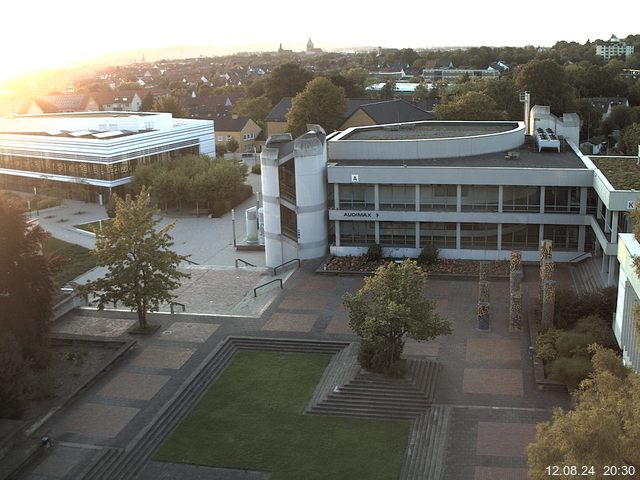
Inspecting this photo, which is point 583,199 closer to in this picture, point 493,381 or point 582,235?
point 582,235

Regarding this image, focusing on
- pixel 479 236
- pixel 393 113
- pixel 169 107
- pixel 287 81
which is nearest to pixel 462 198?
pixel 479 236

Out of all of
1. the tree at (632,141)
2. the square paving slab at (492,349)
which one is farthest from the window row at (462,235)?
the tree at (632,141)

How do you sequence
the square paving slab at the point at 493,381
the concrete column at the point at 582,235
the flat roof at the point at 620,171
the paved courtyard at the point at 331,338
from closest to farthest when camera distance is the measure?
the paved courtyard at the point at 331,338 → the square paving slab at the point at 493,381 → the flat roof at the point at 620,171 → the concrete column at the point at 582,235

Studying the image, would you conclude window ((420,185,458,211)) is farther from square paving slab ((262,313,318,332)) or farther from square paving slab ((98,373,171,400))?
square paving slab ((98,373,171,400))

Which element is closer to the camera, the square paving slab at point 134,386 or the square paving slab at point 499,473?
the square paving slab at point 499,473

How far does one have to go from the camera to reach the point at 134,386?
1094 inches

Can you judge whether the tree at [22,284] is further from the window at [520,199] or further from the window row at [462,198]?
the window at [520,199]

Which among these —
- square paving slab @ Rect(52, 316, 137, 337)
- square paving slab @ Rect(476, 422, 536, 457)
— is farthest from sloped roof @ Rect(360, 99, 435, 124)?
square paving slab @ Rect(476, 422, 536, 457)

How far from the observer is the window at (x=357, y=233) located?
4269 centimetres

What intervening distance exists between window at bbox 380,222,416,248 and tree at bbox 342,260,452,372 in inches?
587

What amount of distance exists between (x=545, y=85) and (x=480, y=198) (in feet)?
155

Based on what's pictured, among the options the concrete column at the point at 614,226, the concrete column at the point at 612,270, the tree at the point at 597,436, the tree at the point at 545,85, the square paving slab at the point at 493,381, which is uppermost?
the tree at the point at 545,85

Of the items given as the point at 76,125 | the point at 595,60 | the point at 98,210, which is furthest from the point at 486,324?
the point at 595,60

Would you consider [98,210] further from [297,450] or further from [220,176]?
[297,450]
